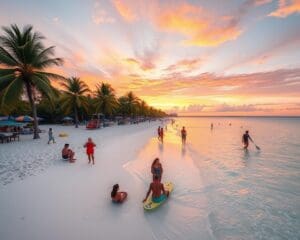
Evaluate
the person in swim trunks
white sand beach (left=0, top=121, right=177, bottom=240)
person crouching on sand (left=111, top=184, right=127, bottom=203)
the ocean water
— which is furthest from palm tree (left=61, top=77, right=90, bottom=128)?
the person in swim trunks

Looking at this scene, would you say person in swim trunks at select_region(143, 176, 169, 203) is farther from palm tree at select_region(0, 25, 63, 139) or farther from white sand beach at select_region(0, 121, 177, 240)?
palm tree at select_region(0, 25, 63, 139)

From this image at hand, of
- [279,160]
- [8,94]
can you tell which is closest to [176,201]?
[279,160]

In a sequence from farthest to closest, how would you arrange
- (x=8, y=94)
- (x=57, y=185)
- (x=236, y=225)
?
(x=8, y=94) < (x=57, y=185) < (x=236, y=225)

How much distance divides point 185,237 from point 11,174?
7.99 meters

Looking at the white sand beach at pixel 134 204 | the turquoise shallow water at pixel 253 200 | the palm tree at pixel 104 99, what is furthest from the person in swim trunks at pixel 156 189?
the palm tree at pixel 104 99

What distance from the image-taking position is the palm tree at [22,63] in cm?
1507

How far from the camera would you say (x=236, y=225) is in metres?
5.14

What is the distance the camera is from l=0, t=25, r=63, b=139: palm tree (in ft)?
49.4

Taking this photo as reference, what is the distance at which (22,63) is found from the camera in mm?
16125

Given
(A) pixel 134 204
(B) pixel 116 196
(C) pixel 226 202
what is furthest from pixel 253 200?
(B) pixel 116 196

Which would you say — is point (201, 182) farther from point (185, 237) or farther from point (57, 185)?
point (57, 185)

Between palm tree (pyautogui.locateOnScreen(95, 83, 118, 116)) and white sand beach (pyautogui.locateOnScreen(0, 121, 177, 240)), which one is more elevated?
palm tree (pyautogui.locateOnScreen(95, 83, 118, 116))

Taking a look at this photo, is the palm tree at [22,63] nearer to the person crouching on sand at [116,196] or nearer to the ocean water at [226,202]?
the ocean water at [226,202]

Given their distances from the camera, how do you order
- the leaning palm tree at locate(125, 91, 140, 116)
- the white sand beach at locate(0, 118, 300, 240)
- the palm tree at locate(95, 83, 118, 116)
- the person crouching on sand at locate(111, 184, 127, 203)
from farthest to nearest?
the leaning palm tree at locate(125, 91, 140, 116) < the palm tree at locate(95, 83, 118, 116) < the person crouching on sand at locate(111, 184, 127, 203) < the white sand beach at locate(0, 118, 300, 240)
